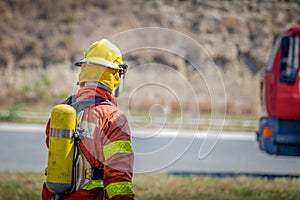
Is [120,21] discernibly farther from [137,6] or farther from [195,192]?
[195,192]

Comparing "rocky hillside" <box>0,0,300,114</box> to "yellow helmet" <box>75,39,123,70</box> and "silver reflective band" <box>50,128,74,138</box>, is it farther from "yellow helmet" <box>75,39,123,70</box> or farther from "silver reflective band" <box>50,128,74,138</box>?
"silver reflective band" <box>50,128,74,138</box>

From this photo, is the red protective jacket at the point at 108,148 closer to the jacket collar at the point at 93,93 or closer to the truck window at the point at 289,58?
the jacket collar at the point at 93,93

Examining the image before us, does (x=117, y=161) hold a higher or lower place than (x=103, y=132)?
lower

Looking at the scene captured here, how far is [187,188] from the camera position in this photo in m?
7.96

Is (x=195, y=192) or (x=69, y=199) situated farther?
(x=195, y=192)

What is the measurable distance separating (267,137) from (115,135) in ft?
23.5

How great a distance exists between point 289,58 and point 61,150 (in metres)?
7.59

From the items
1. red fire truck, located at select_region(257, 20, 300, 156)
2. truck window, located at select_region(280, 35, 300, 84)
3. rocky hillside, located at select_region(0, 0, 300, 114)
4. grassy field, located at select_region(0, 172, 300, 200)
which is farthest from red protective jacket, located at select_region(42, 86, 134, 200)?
rocky hillside, located at select_region(0, 0, 300, 114)

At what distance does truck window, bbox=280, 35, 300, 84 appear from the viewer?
1036 cm

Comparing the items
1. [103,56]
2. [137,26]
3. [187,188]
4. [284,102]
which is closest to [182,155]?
[284,102]

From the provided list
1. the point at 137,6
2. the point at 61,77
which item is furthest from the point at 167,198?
the point at 137,6

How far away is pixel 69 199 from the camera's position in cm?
364

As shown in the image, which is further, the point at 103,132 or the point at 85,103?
the point at 85,103

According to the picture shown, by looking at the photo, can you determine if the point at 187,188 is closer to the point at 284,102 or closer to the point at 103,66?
the point at 284,102
